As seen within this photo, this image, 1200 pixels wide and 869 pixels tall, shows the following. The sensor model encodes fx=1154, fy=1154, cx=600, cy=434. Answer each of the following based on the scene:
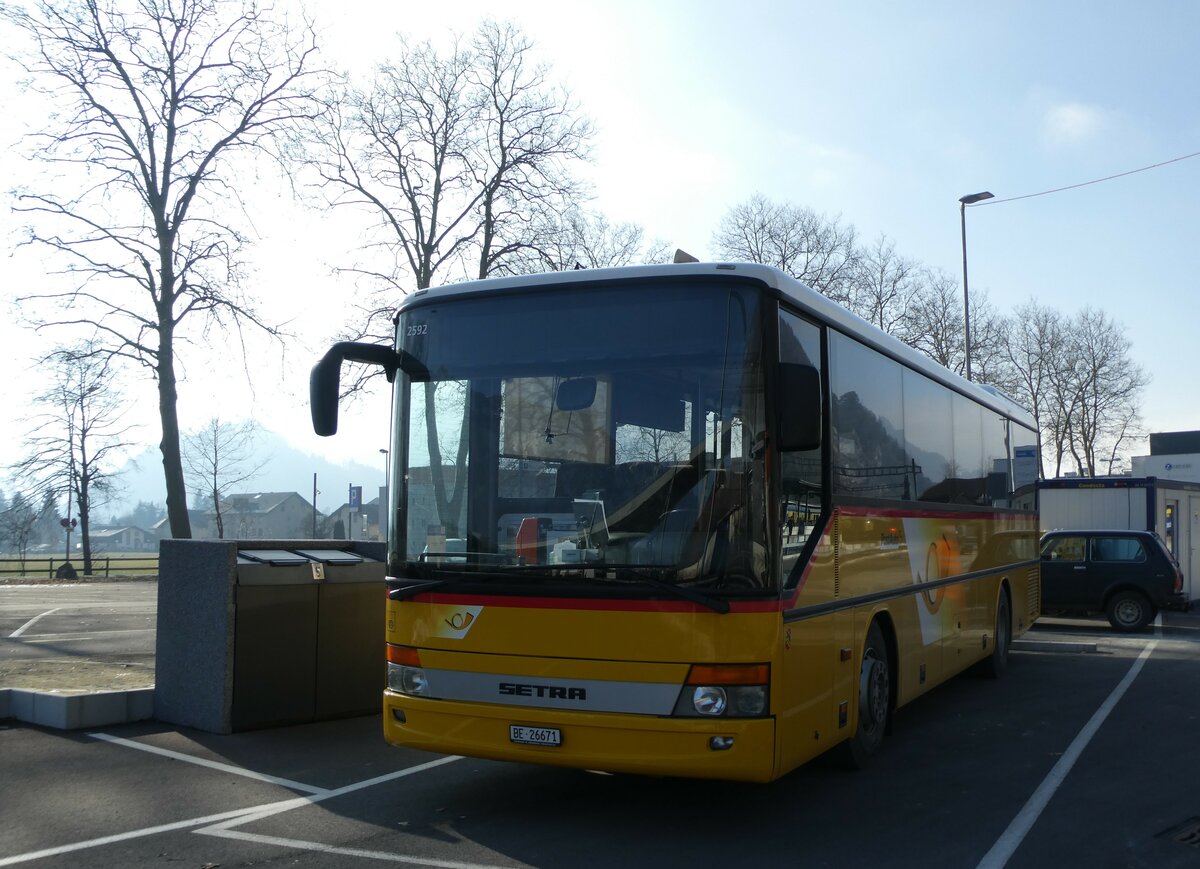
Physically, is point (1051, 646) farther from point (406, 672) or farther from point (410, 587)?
point (410, 587)

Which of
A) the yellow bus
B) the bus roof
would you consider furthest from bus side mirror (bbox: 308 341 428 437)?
the bus roof

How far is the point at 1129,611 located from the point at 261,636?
16.6 m

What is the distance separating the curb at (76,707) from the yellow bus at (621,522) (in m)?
3.68

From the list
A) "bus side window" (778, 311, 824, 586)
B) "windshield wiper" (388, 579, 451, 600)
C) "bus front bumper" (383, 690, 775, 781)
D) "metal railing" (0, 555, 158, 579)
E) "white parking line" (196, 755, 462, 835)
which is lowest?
"metal railing" (0, 555, 158, 579)

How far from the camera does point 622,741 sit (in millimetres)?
6277

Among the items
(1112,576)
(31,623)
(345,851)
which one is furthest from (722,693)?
Result: (31,623)

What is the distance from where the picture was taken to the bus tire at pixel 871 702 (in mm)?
8078

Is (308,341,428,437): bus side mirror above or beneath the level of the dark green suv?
above

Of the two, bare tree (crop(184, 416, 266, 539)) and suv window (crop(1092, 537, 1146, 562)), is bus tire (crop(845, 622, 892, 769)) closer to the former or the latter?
suv window (crop(1092, 537, 1146, 562))

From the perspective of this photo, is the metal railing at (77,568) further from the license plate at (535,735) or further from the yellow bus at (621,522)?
the license plate at (535,735)

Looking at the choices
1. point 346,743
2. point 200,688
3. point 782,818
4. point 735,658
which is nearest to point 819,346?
point 735,658

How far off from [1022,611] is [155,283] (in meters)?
17.5

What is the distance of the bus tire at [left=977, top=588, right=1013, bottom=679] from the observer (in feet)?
44.1

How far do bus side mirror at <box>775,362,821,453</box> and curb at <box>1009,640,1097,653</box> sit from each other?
483 inches
